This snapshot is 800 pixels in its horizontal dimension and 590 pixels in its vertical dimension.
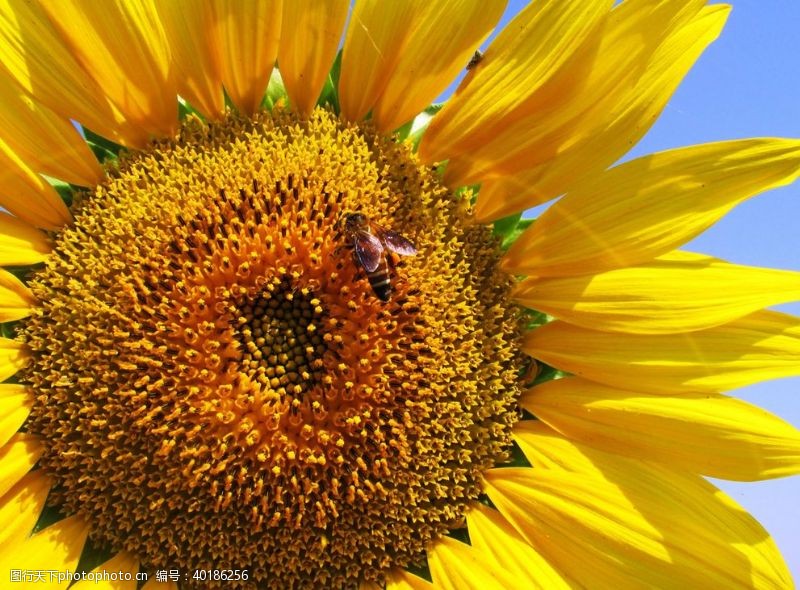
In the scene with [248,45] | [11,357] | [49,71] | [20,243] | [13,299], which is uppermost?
[248,45]

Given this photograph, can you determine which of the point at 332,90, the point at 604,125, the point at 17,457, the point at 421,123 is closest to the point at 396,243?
the point at 421,123

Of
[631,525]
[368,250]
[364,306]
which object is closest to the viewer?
[368,250]

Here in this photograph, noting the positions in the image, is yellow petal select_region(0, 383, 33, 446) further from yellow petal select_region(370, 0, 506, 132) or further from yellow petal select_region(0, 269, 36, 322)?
yellow petal select_region(370, 0, 506, 132)

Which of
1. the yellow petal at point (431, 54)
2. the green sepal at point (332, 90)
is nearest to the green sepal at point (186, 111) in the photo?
the green sepal at point (332, 90)

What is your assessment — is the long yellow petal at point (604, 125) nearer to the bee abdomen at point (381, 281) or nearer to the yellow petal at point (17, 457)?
the bee abdomen at point (381, 281)

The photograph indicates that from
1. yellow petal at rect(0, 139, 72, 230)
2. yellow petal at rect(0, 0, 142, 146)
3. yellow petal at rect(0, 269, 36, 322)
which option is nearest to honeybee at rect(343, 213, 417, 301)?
yellow petal at rect(0, 0, 142, 146)

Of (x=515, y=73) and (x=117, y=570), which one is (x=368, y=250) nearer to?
(x=515, y=73)

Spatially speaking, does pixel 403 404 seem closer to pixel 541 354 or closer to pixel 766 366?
pixel 541 354
